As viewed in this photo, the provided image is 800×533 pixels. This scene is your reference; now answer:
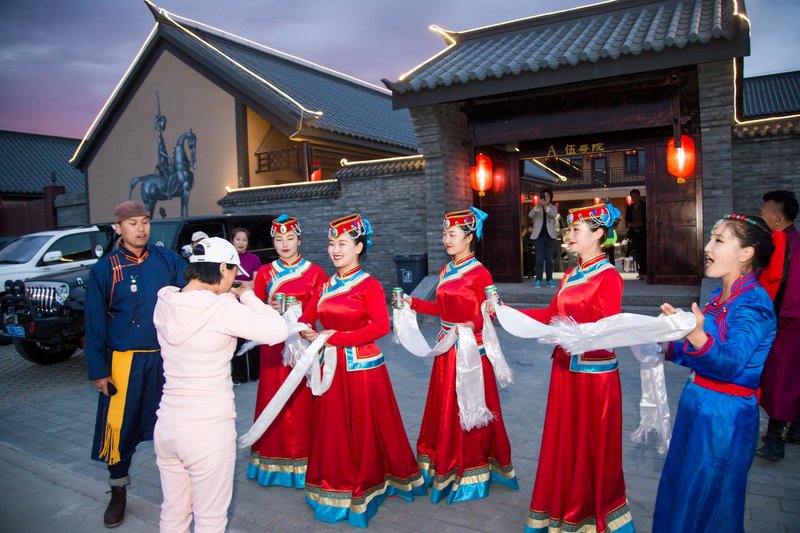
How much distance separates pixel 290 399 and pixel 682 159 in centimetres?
771

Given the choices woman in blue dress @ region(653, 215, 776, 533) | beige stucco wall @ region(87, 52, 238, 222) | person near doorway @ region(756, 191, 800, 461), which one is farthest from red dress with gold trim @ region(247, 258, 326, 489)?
beige stucco wall @ region(87, 52, 238, 222)

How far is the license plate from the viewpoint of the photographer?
24.4ft

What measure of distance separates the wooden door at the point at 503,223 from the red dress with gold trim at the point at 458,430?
7952 mm

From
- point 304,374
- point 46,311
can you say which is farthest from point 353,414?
point 46,311

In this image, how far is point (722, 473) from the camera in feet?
7.95

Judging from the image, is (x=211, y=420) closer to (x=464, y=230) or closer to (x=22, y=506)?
(x=464, y=230)

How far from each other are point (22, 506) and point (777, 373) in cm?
562

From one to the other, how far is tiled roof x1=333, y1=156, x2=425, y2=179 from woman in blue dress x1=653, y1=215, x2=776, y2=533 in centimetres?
932

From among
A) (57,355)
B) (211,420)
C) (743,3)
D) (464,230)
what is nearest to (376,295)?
(464,230)

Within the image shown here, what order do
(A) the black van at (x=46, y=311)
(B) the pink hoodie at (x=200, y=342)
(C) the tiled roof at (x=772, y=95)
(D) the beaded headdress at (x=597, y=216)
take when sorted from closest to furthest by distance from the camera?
(B) the pink hoodie at (x=200, y=342)
(D) the beaded headdress at (x=597, y=216)
(A) the black van at (x=46, y=311)
(C) the tiled roof at (x=772, y=95)

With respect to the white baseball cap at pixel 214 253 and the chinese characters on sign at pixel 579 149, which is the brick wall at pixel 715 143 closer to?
the chinese characters on sign at pixel 579 149

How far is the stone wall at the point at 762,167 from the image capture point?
29.7 ft

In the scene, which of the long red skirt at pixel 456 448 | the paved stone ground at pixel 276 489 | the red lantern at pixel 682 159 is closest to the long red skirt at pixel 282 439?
the paved stone ground at pixel 276 489

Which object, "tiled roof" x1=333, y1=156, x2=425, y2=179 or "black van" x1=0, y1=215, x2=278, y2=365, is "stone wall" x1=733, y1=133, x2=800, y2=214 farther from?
"black van" x1=0, y1=215, x2=278, y2=365
